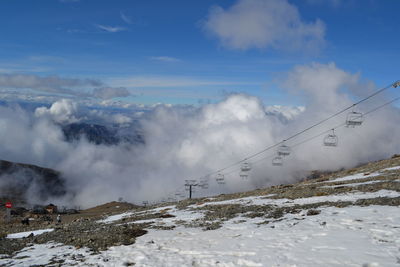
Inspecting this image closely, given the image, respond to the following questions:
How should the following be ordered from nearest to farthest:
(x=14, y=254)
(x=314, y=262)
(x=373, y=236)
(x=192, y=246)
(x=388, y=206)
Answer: (x=314, y=262)
(x=373, y=236)
(x=192, y=246)
(x=14, y=254)
(x=388, y=206)

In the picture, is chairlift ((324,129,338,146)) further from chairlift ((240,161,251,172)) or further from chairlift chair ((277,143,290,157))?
chairlift ((240,161,251,172))

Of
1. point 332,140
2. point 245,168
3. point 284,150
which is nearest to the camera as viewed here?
point 332,140

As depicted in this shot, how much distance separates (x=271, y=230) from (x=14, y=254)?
14779mm

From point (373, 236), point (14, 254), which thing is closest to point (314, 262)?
point (373, 236)

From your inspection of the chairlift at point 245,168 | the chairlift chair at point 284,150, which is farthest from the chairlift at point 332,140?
the chairlift at point 245,168

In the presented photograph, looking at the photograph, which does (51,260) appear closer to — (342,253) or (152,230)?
(152,230)

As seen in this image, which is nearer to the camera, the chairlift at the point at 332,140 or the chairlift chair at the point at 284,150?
the chairlift at the point at 332,140

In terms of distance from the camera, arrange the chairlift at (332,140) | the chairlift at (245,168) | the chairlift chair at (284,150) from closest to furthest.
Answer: the chairlift at (332,140) → the chairlift chair at (284,150) → the chairlift at (245,168)

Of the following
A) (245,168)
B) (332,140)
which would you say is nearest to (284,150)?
(332,140)

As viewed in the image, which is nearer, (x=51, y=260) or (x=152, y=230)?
(x=51, y=260)

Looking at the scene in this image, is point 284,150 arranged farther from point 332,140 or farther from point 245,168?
point 245,168

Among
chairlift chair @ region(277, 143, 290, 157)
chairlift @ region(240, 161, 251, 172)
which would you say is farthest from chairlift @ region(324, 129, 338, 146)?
chairlift @ region(240, 161, 251, 172)

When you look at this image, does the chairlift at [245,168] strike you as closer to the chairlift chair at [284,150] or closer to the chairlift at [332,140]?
the chairlift chair at [284,150]

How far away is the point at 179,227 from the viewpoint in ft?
73.8
